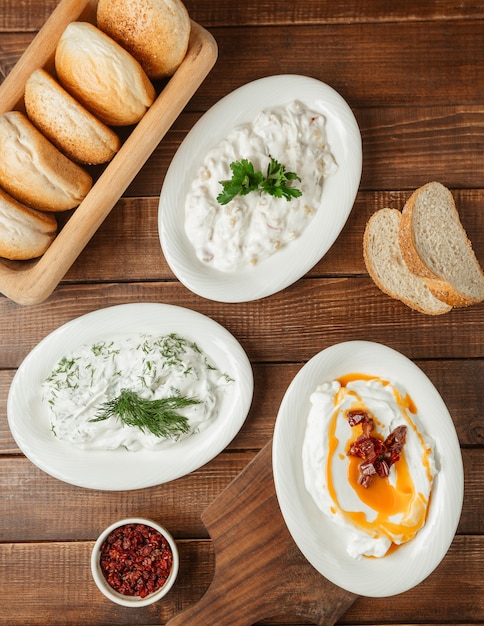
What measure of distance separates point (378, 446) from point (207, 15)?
1852 millimetres

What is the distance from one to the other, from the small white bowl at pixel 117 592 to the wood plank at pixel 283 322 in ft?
2.54

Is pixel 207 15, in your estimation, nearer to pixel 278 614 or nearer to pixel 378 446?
pixel 378 446

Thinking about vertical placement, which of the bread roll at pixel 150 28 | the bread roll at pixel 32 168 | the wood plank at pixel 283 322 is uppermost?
the bread roll at pixel 150 28

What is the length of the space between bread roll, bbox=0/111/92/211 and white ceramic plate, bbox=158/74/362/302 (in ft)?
1.21

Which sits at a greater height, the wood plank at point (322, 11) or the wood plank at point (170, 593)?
the wood plank at point (322, 11)

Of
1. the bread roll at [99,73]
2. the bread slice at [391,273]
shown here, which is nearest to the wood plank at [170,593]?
the bread slice at [391,273]

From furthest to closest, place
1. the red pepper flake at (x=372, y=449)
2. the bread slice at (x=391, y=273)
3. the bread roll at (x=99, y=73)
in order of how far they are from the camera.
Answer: the bread slice at (x=391, y=273) < the red pepper flake at (x=372, y=449) < the bread roll at (x=99, y=73)

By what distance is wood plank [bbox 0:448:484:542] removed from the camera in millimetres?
2559

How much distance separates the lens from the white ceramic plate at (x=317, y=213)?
7.93ft

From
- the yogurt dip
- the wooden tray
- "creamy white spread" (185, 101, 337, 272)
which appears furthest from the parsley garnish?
the yogurt dip

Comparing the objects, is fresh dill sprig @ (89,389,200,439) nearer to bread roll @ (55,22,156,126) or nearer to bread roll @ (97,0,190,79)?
bread roll @ (55,22,156,126)

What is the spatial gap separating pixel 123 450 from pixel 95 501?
29 centimetres

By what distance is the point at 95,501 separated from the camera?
2561 millimetres

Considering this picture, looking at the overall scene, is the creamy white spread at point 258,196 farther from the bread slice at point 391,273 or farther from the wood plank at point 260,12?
the wood plank at point 260,12
